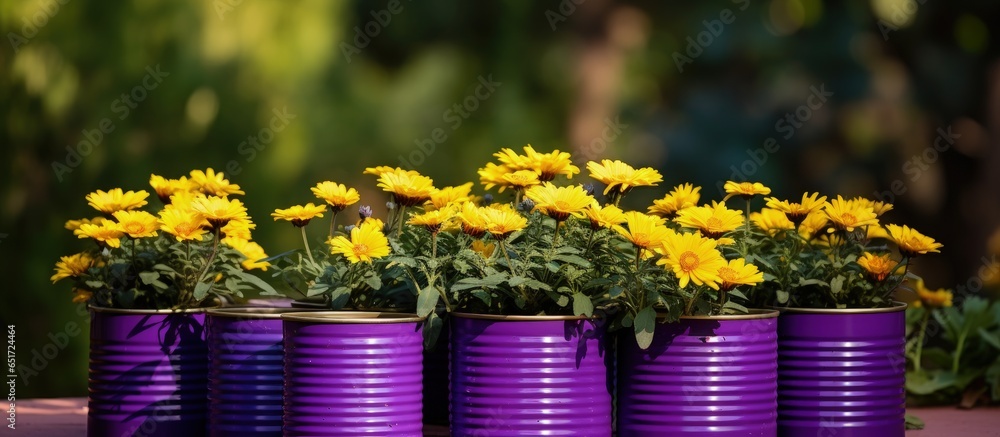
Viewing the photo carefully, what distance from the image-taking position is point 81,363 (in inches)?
207

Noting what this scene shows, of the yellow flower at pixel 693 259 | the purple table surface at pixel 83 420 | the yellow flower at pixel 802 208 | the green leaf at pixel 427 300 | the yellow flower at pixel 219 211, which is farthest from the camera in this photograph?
the purple table surface at pixel 83 420

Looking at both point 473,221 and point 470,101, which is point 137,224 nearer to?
point 473,221

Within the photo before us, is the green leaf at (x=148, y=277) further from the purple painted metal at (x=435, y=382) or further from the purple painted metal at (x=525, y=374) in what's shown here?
the purple painted metal at (x=525, y=374)

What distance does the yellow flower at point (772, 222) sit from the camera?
2.94 metres

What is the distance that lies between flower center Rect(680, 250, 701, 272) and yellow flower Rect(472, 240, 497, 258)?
0.44 metres

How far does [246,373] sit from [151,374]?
0.95ft

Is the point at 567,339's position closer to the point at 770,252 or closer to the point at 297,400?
the point at 297,400

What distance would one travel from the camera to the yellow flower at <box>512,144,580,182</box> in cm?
278

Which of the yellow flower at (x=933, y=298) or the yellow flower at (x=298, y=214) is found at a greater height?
the yellow flower at (x=298, y=214)

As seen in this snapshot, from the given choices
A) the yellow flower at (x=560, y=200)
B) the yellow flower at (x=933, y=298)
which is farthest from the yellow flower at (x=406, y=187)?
the yellow flower at (x=933, y=298)

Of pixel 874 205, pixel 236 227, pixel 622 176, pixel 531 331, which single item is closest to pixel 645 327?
pixel 531 331

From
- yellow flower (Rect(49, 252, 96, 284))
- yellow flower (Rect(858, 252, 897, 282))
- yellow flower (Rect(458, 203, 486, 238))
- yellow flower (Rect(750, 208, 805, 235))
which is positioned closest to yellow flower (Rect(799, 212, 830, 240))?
yellow flower (Rect(750, 208, 805, 235))

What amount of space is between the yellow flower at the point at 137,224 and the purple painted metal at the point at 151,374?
0.16 metres

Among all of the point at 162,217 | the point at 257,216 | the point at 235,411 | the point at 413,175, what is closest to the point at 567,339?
the point at 413,175
